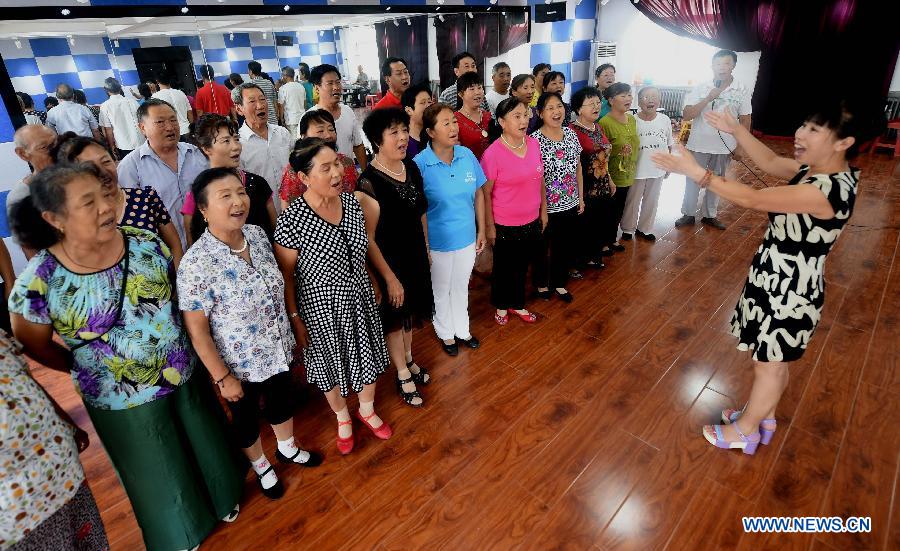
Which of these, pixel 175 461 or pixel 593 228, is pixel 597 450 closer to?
pixel 175 461

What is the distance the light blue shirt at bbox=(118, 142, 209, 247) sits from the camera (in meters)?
2.36

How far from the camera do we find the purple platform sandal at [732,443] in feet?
6.88

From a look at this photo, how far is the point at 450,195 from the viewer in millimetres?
2459

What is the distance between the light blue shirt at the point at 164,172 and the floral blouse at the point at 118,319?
41.3 inches

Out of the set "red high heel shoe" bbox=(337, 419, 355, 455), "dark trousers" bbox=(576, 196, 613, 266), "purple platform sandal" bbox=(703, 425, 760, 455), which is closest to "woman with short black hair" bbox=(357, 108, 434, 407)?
"red high heel shoe" bbox=(337, 419, 355, 455)

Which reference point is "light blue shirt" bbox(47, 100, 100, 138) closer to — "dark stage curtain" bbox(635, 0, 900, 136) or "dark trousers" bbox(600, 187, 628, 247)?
"dark trousers" bbox(600, 187, 628, 247)

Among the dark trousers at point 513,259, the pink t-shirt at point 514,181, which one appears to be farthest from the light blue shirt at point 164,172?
the dark trousers at point 513,259

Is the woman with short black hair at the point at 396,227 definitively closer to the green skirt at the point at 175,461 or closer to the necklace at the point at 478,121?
the green skirt at the point at 175,461

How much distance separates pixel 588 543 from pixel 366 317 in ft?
4.12

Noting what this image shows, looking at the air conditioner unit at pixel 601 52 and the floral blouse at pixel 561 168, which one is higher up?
the air conditioner unit at pixel 601 52

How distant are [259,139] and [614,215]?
109 inches

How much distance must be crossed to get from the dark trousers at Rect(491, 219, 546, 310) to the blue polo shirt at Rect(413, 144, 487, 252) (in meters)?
0.43

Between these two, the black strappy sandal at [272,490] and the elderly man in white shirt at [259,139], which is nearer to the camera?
the black strappy sandal at [272,490]

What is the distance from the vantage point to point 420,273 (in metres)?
2.47
